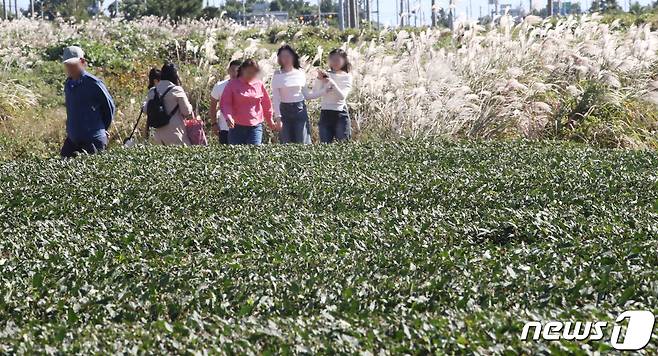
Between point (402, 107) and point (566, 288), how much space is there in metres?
8.12

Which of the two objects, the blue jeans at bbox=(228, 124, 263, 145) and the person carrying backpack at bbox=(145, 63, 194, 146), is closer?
the person carrying backpack at bbox=(145, 63, 194, 146)

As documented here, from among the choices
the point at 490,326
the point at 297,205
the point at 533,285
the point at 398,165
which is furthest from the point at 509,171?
the point at 490,326

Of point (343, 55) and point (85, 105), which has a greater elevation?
point (343, 55)

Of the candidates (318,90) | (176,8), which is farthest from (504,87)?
(176,8)

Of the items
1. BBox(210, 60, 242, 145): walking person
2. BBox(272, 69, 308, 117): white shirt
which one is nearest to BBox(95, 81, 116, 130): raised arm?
BBox(210, 60, 242, 145): walking person

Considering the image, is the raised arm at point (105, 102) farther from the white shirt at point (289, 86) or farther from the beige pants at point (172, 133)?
the white shirt at point (289, 86)

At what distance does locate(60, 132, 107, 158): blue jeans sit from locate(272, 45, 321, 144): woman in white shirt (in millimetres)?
2139

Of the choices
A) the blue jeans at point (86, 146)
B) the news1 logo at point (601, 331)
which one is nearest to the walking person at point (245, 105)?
the blue jeans at point (86, 146)

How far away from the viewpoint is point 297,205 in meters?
7.41

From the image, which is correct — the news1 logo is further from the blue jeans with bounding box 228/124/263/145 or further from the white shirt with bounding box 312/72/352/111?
the white shirt with bounding box 312/72/352/111

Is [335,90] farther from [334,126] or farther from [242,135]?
[242,135]

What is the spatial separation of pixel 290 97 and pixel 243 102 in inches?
24.1

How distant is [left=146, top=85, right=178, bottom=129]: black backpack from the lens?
10856 mm

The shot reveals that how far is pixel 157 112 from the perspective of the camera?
10953 millimetres
